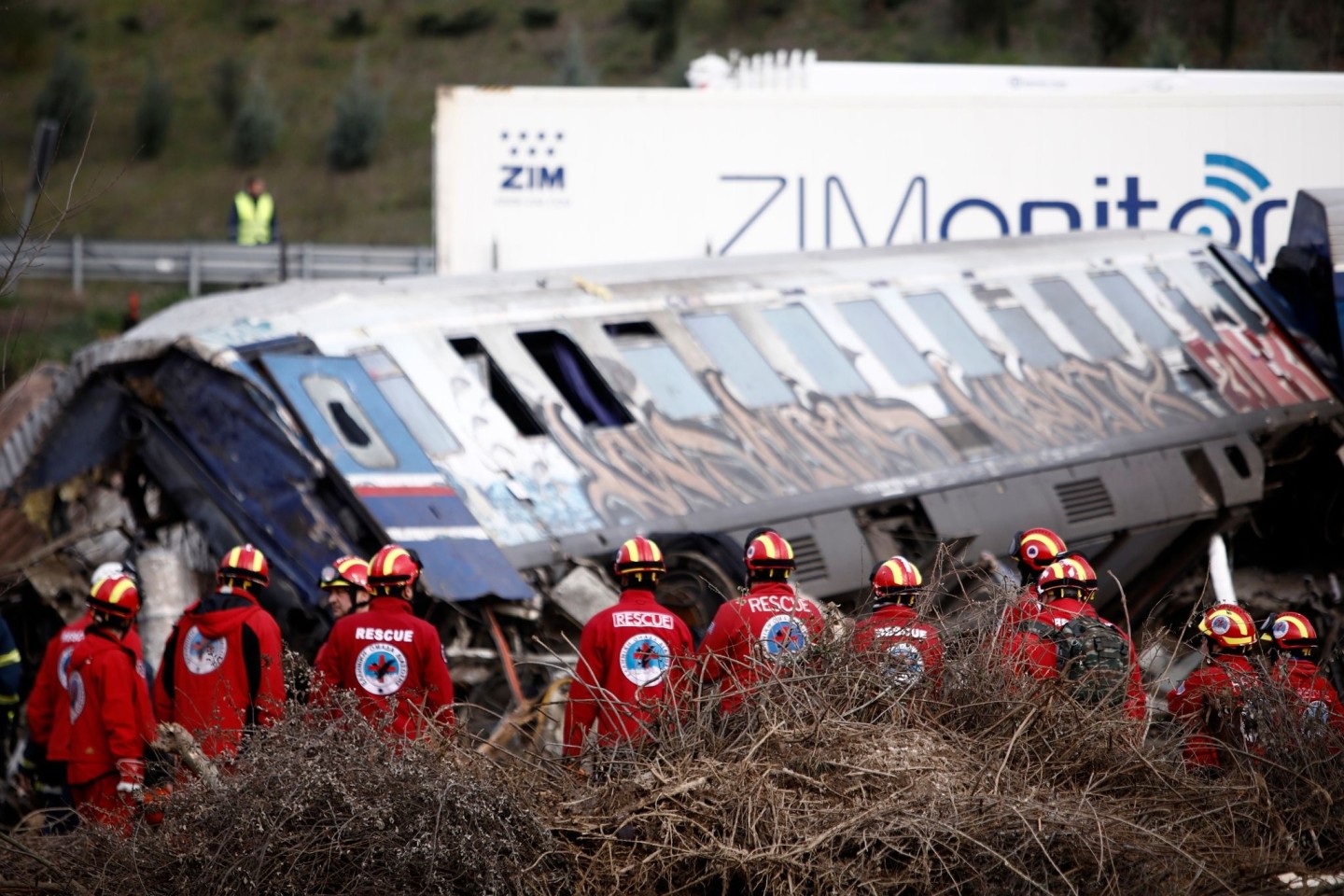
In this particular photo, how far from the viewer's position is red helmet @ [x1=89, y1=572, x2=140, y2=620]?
932cm

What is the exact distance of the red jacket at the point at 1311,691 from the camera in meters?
8.44

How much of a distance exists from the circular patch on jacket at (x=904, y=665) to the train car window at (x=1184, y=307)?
8.55 meters

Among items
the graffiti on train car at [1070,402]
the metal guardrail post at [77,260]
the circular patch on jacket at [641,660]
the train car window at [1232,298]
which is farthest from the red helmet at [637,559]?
the metal guardrail post at [77,260]

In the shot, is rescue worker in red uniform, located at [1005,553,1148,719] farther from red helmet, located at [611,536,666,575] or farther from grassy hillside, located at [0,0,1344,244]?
grassy hillside, located at [0,0,1344,244]

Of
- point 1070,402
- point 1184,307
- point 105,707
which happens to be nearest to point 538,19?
point 1184,307

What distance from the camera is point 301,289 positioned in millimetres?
12391

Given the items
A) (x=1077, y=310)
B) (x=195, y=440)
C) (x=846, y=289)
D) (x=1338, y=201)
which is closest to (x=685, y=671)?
(x=195, y=440)

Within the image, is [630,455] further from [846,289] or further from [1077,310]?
[1077,310]

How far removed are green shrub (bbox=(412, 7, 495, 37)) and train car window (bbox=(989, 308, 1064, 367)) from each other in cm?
5380

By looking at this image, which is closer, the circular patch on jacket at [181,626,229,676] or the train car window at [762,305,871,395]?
the circular patch on jacket at [181,626,229,676]

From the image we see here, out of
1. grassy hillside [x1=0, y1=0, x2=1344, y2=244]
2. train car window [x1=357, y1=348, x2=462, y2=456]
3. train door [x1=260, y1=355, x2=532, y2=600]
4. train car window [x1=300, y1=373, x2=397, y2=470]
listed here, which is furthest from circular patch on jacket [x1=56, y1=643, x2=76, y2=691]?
grassy hillside [x1=0, y1=0, x2=1344, y2=244]

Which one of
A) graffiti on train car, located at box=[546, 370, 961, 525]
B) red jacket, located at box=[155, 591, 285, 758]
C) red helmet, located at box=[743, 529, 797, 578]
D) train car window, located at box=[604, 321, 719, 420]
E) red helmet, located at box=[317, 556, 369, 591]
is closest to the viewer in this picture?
red helmet, located at box=[743, 529, 797, 578]

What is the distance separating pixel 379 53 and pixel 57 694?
5801 cm

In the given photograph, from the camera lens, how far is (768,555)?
29.0 feet
